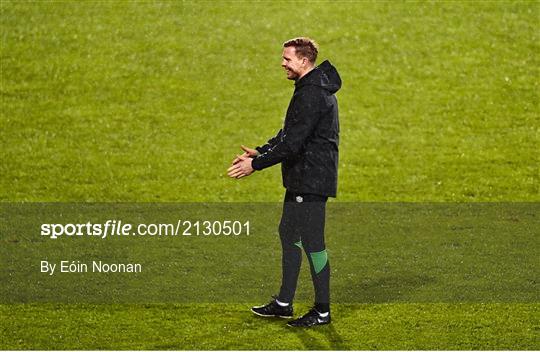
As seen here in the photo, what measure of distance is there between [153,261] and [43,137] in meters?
7.35

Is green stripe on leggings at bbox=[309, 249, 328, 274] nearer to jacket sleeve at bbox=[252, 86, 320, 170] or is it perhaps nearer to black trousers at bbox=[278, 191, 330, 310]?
black trousers at bbox=[278, 191, 330, 310]

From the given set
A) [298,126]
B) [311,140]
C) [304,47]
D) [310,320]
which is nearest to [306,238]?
[310,320]

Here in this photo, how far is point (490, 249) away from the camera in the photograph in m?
14.7

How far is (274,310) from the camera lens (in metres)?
10.7

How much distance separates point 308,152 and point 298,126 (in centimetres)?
28

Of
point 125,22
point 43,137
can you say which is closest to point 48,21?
point 125,22

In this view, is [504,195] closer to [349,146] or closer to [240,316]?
[349,146]

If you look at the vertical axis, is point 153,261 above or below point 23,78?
below

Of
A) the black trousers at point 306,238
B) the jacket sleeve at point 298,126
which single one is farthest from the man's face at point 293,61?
the black trousers at point 306,238

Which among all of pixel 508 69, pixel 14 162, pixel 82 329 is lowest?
pixel 82 329

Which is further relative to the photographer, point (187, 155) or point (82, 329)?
point (187, 155)

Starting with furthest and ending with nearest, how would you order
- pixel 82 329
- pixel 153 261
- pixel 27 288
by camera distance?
pixel 153 261 → pixel 27 288 → pixel 82 329

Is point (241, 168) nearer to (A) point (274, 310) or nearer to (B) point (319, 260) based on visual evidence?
(B) point (319, 260)

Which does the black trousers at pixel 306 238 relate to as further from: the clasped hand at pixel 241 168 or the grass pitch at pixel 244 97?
the grass pitch at pixel 244 97
